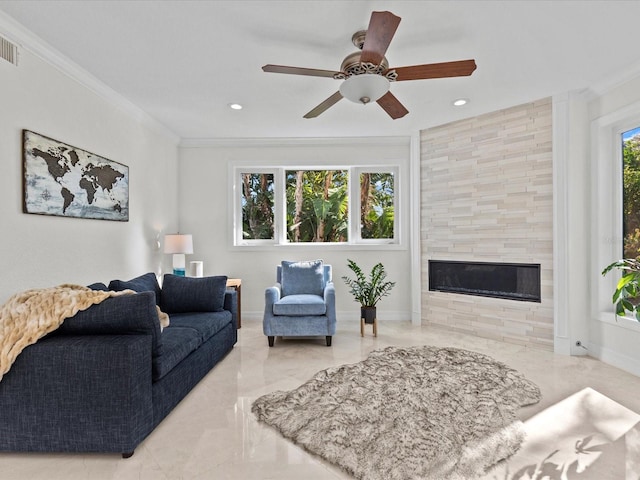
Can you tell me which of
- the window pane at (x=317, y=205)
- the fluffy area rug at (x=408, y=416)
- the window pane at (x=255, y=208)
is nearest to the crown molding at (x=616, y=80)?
the fluffy area rug at (x=408, y=416)

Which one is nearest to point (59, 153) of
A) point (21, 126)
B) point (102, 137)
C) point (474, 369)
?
point (21, 126)

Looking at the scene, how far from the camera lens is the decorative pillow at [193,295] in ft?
11.0

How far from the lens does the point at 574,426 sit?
2.09 metres

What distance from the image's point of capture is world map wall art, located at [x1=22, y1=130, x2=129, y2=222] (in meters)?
→ 2.45

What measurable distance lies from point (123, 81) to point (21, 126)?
3.14ft

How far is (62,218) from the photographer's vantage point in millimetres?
2713

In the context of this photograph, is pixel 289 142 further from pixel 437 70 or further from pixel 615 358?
pixel 615 358

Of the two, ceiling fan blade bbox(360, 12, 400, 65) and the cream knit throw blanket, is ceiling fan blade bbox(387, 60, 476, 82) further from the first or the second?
the cream knit throw blanket

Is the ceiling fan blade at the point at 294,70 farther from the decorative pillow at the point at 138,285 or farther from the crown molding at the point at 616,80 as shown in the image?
the crown molding at the point at 616,80

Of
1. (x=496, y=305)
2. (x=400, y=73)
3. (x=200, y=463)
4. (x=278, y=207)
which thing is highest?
(x=400, y=73)

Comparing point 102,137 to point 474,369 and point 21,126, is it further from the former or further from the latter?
point 474,369

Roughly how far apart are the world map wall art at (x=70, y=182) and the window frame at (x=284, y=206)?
1.63 meters

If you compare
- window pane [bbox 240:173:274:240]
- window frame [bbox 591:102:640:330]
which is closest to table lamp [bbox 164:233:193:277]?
window pane [bbox 240:173:274:240]

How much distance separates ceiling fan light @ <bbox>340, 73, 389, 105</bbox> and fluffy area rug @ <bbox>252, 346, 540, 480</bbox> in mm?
2073
